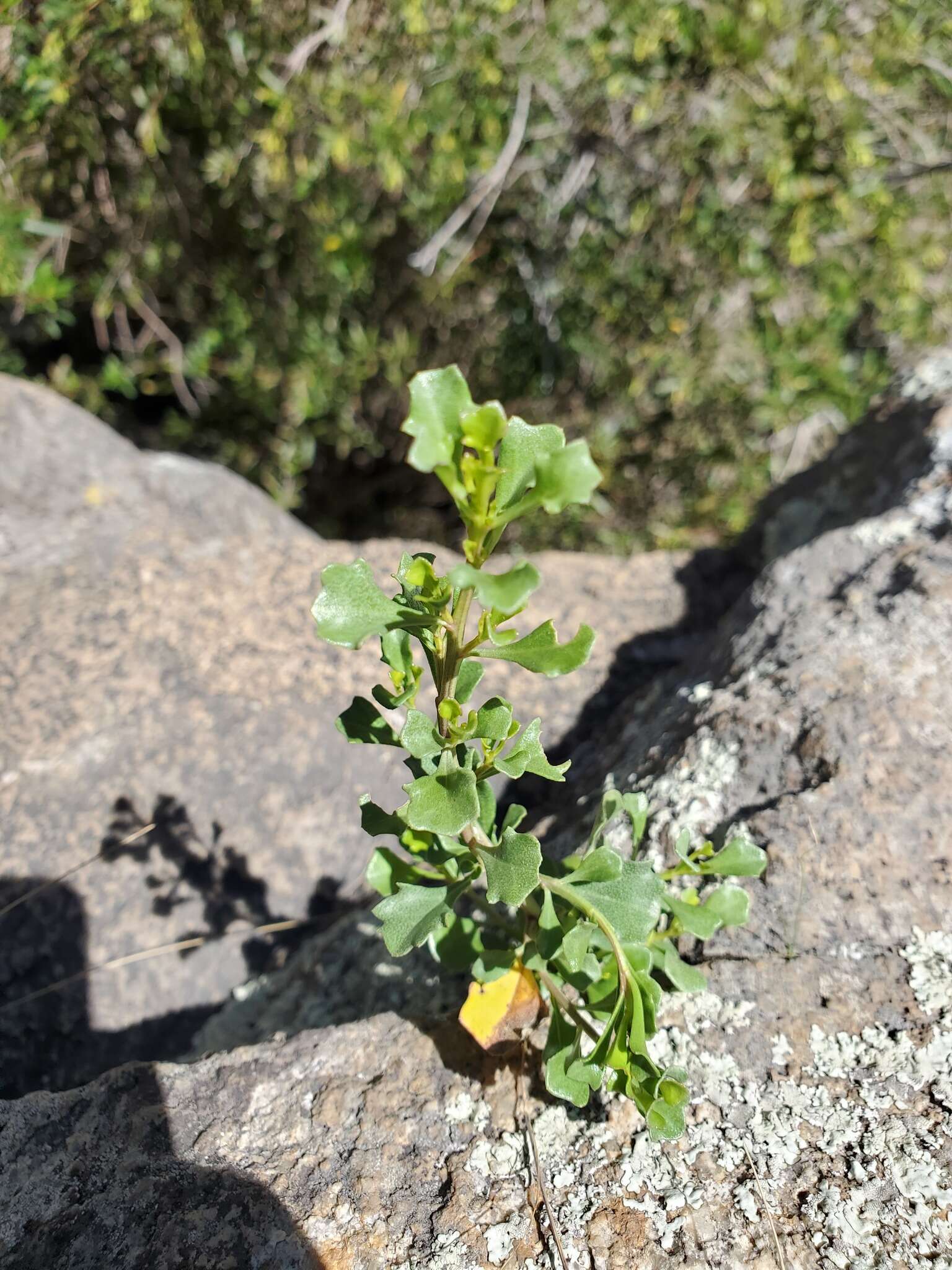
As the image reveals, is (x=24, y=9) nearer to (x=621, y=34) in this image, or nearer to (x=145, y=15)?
(x=145, y=15)

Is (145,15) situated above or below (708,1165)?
above

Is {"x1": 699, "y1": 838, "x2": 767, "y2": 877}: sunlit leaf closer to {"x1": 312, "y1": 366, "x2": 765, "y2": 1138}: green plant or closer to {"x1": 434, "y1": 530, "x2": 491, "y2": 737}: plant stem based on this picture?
{"x1": 312, "y1": 366, "x2": 765, "y2": 1138}: green plant

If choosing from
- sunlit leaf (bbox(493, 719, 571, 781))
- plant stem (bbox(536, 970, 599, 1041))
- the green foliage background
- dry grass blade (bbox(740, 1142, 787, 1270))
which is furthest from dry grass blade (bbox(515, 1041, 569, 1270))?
the green foliage background

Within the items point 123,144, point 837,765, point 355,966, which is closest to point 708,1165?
point 837,765

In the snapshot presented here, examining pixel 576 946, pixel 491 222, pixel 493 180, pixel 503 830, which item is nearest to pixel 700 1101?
pixel 576 946

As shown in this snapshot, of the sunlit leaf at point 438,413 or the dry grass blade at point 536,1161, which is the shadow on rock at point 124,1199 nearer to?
the dry grass blade at point 536,1161

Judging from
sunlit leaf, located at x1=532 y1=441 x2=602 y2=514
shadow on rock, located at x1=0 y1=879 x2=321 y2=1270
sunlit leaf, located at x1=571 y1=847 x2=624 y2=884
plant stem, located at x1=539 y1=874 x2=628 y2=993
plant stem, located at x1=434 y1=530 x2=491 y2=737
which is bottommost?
shadow on rock, located at x1=0 y1=879 x2=321 y2=1270

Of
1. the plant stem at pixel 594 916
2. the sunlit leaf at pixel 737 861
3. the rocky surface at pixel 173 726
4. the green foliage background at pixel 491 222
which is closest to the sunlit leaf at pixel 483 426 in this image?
the plant stem at pixel 594 916
